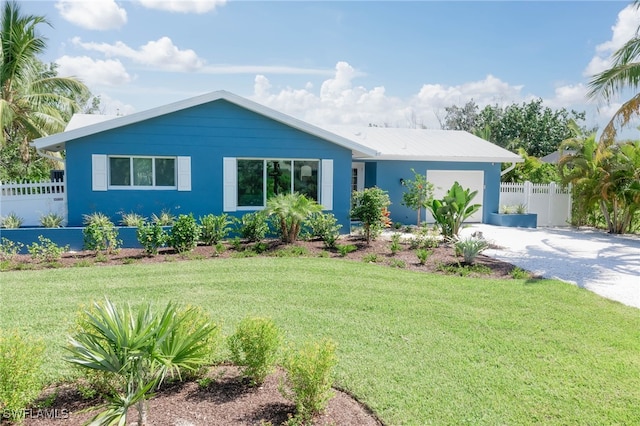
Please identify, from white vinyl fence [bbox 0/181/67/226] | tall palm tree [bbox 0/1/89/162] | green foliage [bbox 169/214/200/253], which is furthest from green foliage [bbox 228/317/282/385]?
tall palm tree [bbox 0/1/89/162]

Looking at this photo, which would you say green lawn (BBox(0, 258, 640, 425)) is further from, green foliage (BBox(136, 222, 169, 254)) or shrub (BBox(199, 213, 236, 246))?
shrub (BBox(199, 213, 236, 246))

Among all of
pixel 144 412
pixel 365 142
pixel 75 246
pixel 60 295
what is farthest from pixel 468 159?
pixel 144 412

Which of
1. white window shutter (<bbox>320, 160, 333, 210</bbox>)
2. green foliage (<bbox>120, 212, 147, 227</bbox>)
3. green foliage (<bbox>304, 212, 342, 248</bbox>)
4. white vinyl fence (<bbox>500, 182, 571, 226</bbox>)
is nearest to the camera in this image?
green foliage (<bbox>304, 212, 342, 248</bbox>)

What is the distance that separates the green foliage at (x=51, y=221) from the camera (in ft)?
37.6

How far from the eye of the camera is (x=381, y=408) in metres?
3.86

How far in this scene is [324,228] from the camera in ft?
38.5

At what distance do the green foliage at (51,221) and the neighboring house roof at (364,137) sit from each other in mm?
1762

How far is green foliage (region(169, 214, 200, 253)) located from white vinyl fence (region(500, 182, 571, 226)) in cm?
1260

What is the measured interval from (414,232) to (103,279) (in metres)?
9.33

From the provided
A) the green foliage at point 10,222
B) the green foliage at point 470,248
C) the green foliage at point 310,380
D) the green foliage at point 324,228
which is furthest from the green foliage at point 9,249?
the green foliage at point 470,248

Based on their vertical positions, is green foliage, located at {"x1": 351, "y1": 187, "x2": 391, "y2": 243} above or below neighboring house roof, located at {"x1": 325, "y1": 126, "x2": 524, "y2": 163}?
below

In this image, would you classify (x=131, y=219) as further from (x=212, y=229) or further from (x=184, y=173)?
(x=212, y=229)

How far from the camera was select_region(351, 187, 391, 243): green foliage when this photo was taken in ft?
37.7

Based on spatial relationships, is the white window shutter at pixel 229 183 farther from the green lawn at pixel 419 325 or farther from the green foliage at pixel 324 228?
the green lawn at pixel 419 325
